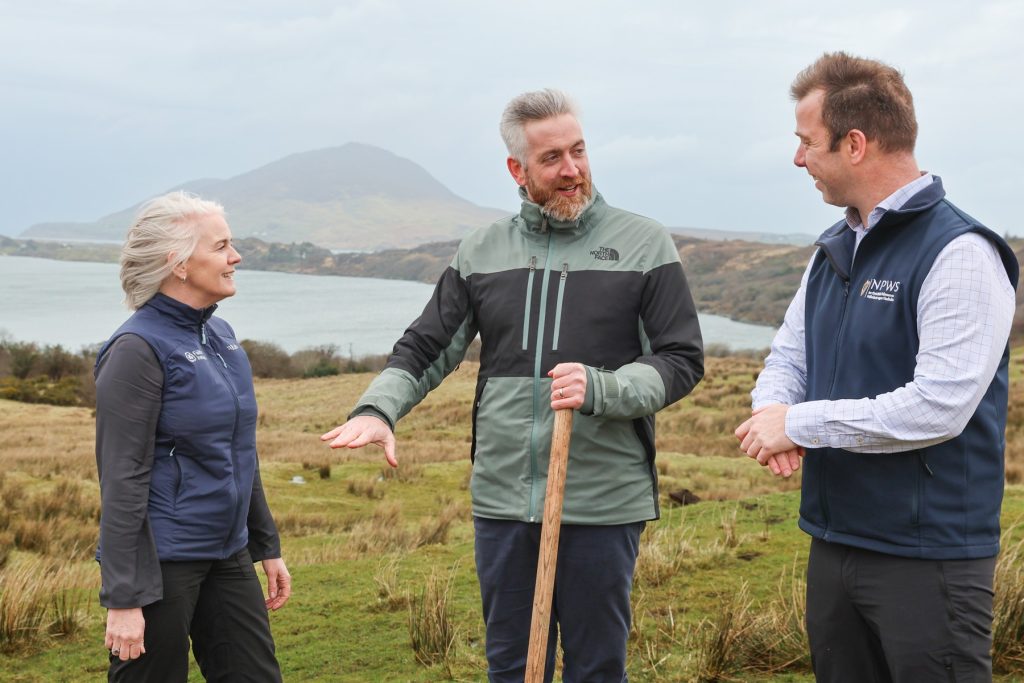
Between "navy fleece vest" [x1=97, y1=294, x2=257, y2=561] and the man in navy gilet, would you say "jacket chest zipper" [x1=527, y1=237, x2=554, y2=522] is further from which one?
"navy fleece vest" [x1=97, y1=294, x2=257, y2=561]

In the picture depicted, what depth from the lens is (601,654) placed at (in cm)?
292

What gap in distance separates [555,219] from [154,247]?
1.26 m

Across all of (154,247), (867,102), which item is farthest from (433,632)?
(867,102)

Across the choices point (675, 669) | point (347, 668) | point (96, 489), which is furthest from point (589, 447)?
point (96, 489)

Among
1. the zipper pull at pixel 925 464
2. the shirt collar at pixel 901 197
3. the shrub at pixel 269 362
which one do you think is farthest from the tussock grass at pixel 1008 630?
the shrub at pixel 269 362

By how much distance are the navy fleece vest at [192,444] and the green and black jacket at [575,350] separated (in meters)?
0.50

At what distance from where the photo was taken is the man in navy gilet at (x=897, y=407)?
7.58 ft

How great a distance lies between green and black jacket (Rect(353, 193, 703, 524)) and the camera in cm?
288

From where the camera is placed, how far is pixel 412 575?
6.44m

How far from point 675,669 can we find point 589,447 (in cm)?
178

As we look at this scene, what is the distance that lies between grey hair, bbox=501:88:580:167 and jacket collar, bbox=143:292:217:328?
3.72ft

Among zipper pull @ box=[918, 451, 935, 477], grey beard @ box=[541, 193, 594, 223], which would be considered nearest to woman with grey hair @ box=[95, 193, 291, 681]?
grey beard @ box=[541, 193, 594, 223]

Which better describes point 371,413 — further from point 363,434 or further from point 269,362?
point 269,362

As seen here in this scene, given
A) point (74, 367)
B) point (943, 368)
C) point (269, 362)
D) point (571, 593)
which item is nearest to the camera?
point (943, 368)
